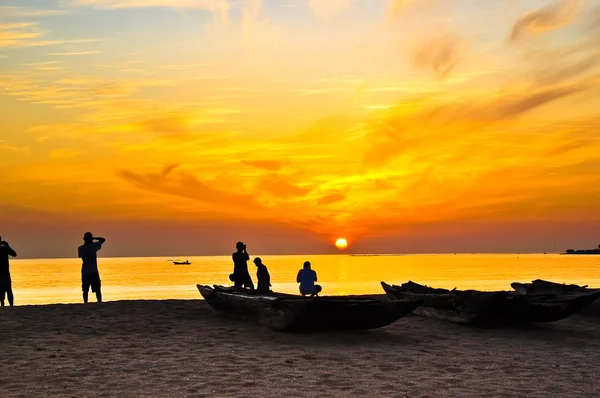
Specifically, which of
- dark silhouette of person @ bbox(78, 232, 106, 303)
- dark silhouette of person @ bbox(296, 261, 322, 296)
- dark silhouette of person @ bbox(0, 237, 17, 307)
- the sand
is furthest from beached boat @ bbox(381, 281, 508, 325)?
dark silhouette of person @ bbox(0, 237, 17, 307)

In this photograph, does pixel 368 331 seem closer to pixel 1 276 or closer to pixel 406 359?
pixel 406 359

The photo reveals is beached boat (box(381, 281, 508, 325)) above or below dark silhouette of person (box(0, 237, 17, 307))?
below

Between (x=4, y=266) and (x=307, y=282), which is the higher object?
(x=4, y=266)

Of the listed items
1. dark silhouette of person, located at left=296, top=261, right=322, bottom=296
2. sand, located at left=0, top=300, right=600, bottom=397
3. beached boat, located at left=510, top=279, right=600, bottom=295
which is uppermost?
dark silhouette of person, located at left=296, top=261, right=322, bottom=296

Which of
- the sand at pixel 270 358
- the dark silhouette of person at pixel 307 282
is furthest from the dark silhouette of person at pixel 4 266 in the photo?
the dark silhouette of person at pixel 307 282

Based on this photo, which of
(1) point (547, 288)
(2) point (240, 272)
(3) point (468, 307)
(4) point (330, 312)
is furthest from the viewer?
(1) point (547, 288)

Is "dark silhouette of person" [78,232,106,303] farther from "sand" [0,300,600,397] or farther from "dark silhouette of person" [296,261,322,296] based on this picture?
"dark silhouette of person" [296,261,322,296]

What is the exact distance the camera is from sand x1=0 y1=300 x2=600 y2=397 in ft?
31.8

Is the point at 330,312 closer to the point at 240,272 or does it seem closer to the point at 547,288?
the point at 240,272

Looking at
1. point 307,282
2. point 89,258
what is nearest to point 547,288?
point 307,282

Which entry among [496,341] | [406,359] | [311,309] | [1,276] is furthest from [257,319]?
[1,276]

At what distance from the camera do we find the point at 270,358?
12008 mm

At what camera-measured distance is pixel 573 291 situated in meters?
19.6

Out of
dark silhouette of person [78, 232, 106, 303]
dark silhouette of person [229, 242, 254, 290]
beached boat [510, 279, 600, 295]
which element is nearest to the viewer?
dark silhouette of person [78, 232, 106, 303]
